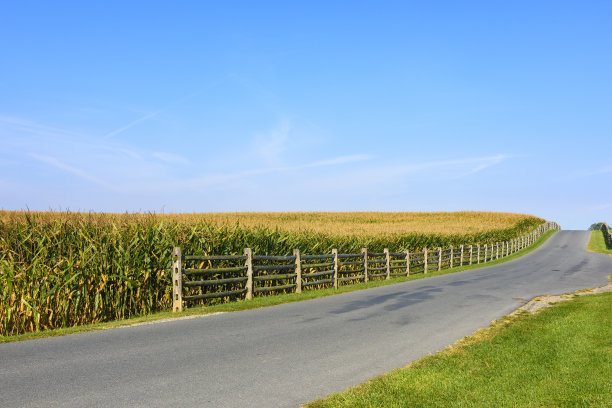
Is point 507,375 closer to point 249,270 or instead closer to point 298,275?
point 249,270

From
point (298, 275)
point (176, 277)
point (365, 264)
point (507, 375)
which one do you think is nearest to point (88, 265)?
point (176, 277)

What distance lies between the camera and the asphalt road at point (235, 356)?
6.20 meters

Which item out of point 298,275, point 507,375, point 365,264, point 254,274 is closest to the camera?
point 507,375

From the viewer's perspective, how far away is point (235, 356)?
8125 millimetres

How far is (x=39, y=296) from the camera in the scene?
11727 mm

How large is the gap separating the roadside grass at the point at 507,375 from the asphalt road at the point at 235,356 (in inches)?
19.7

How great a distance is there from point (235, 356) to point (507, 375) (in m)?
4.40

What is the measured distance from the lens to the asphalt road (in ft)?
20.3

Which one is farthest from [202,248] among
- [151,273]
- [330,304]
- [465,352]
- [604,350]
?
[604,350]

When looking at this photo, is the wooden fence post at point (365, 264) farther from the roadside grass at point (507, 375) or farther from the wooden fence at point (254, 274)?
the roadside grass at point (507, 375)

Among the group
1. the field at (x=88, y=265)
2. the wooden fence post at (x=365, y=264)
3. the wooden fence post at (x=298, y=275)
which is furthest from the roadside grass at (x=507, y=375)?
the wooden fence post at (x=365, y=264)

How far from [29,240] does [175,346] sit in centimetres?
702

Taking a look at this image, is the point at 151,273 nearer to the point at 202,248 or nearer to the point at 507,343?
the point at 202,248

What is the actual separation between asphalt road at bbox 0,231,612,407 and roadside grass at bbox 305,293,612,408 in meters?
0.50
